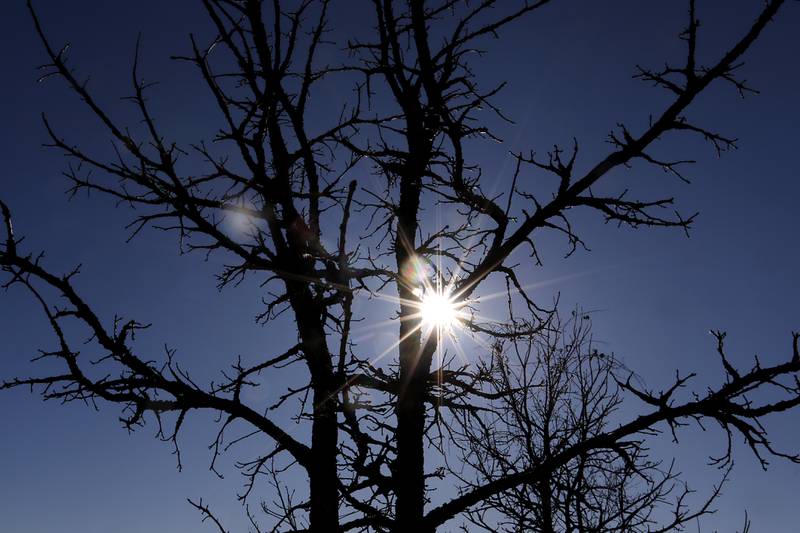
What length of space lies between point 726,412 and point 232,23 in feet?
11.8

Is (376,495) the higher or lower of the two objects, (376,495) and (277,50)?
the lower

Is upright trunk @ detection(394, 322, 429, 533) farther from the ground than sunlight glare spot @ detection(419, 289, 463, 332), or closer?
closer

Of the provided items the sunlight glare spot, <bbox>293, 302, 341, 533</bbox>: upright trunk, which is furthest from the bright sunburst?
<bbox>293, 302, 341, 533</bbox>: upright trunk

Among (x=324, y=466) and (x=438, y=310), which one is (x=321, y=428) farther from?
(x=438, y=310)

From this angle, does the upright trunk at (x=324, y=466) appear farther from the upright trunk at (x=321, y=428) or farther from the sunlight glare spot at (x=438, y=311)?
the sunlight glare spot at (x=438, y=311)

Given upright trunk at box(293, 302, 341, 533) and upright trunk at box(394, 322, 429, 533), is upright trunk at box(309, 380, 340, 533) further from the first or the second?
upright trunk at box(394, 322, 429, 533)

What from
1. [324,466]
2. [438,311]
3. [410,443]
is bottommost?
[324,466]

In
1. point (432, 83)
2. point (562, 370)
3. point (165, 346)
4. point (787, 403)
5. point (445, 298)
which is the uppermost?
point (562, 370)

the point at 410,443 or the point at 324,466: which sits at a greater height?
the point at 410,443

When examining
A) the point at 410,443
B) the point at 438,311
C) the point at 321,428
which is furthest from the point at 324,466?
the point at 438,311

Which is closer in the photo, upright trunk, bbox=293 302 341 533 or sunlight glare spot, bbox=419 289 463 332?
upright trunk, bbox=293 302 341 533

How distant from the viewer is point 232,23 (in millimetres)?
3727

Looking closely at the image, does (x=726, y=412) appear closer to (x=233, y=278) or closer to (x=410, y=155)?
(x=410, y=155)

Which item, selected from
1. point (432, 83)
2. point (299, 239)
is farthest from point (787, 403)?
point (299, 239)
